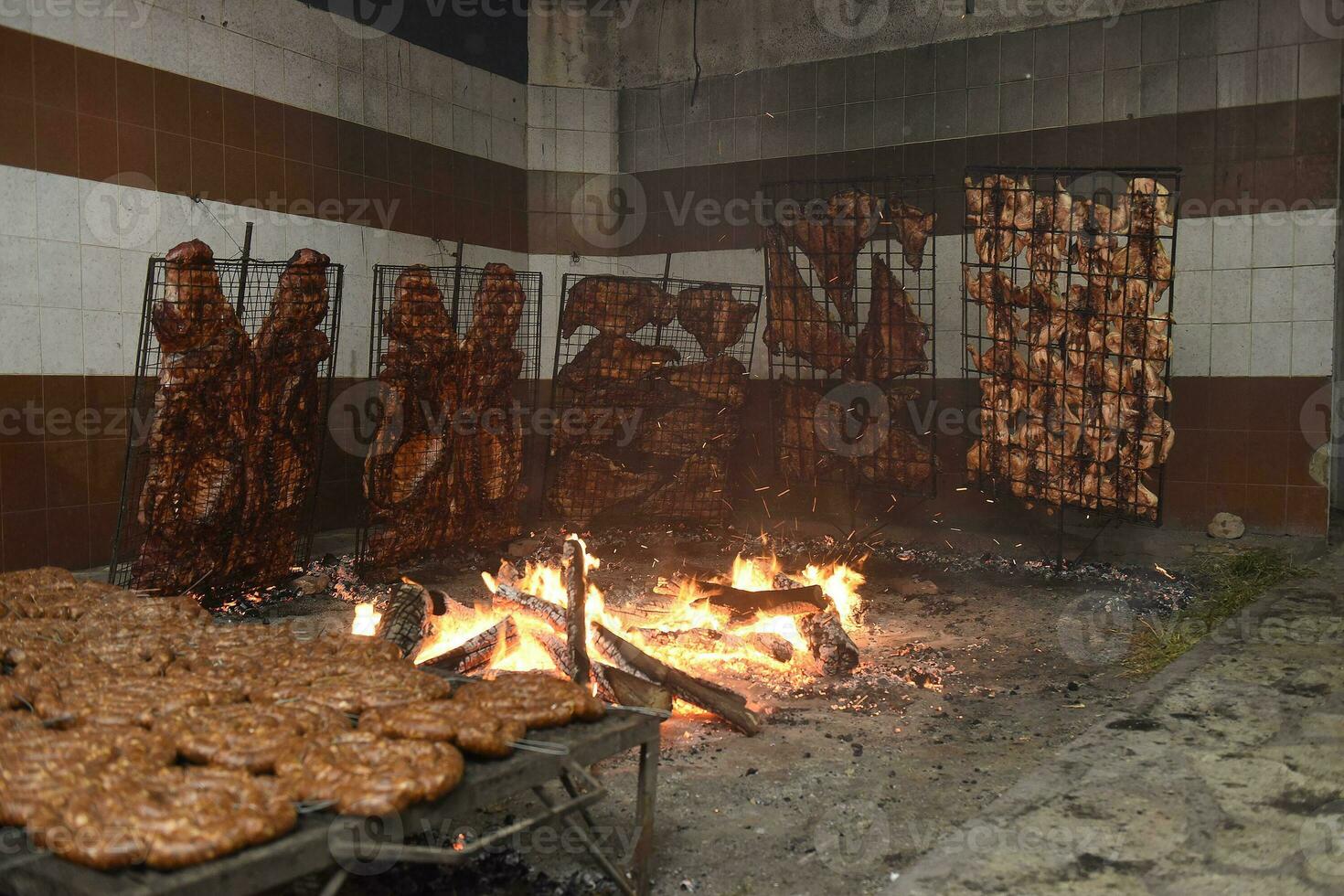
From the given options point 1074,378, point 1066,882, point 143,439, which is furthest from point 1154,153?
point 143,439

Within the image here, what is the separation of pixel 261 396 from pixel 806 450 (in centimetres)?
427

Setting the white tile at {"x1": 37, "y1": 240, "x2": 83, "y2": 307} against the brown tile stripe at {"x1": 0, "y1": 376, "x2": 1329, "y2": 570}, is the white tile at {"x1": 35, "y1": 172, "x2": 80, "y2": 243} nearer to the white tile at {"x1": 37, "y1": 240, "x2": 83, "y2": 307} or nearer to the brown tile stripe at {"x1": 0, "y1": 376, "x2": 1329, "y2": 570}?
the white tile at {"x1": 37, "y1": 240, "x2": 83, "y2": 307}

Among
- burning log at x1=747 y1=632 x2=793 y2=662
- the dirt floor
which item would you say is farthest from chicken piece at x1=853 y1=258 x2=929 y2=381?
burning log at x1=747 y1=632 x2=793 y2=662

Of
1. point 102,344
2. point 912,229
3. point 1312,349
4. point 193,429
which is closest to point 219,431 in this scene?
point 193,429

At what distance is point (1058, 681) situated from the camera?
5.56 metres

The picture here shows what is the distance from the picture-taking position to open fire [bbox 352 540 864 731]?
534cm

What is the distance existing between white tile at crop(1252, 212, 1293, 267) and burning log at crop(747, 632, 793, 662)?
17.0ft

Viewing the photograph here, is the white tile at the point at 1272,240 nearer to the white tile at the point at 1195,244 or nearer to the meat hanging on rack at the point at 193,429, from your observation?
the white tile at the point at 1195,244

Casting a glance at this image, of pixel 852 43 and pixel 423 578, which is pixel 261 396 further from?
pixel 852 43

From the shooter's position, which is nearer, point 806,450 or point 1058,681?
point 1058,681

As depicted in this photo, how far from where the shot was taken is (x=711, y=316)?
30.7ft

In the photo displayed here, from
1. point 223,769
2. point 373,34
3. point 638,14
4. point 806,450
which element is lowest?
point 223,769

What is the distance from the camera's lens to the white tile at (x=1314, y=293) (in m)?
7.94

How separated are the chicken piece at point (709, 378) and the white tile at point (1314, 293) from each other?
4367 millimetres
